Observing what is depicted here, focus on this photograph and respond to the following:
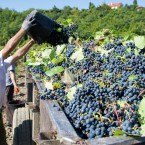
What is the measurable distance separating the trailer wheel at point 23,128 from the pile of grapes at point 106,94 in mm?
1314

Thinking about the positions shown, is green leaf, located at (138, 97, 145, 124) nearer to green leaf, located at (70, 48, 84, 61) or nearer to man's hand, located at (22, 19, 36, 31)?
green leaf, located at (70, 48, 84, 61)

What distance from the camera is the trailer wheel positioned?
11.1ft

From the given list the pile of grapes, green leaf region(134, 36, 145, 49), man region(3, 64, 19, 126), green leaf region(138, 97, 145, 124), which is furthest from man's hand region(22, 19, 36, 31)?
man region(3, 64, 19, 126)

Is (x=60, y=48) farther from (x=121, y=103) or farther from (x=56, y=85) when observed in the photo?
(x=121, y=103)

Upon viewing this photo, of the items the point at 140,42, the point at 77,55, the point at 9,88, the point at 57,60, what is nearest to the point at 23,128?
the point at 57,60

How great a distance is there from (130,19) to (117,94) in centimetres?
2816

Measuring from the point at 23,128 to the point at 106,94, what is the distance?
206 cm

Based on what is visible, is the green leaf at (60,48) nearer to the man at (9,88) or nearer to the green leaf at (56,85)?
the green leaf at (56,85)

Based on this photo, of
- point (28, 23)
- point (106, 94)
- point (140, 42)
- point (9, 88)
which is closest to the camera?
point (106, 94)

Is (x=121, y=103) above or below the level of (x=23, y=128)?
above

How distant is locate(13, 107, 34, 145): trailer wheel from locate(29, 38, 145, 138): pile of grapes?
51.7 inches

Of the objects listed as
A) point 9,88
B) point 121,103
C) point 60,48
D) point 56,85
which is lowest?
point 121,103

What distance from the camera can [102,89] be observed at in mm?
1599

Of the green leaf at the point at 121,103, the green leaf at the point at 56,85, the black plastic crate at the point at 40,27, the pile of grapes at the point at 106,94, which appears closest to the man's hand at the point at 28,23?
the black plastic crate at the point at 40,27
